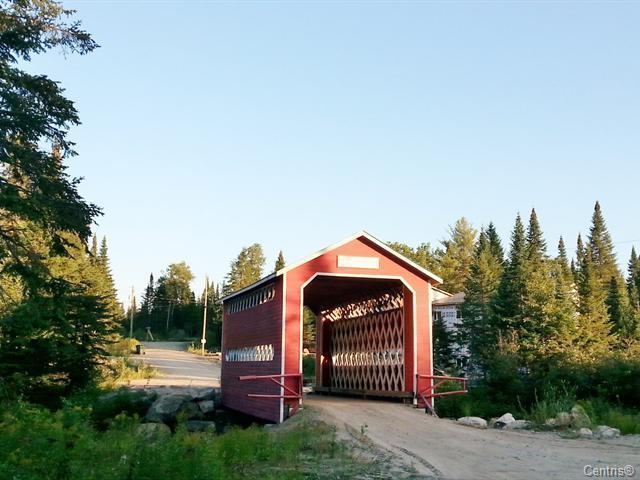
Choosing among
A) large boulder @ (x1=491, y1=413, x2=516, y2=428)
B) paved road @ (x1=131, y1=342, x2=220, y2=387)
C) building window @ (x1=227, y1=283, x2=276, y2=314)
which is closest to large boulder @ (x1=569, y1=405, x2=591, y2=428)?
large boulder @ (x1=491, y1=413, x2=516, y2=428)

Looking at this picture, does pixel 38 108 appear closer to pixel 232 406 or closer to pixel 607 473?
pixel 232 406

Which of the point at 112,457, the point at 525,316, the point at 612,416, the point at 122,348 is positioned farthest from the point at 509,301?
the point at 122,348

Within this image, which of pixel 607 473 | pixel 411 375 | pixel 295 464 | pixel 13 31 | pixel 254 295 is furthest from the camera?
pixel 254 295

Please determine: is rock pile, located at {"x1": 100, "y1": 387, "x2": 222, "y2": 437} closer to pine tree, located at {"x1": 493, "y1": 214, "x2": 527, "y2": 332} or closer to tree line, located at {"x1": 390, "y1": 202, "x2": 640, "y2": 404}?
tree line, located at {"x1": 390, "y1": 202, "x2": 640, "y2": 404}

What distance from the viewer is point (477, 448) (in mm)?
11555

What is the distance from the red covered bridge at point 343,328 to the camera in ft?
55.9

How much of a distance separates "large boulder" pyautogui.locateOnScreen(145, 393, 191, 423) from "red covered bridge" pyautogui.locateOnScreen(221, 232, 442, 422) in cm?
188

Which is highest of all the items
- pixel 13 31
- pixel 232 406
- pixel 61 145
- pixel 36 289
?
pixel 13 31

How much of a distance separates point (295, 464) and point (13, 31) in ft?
39.1

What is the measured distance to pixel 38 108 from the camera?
16.1 metres

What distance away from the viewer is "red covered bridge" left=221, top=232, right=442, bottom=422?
55.9 ft

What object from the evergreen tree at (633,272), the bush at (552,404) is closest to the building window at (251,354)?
the bush at (552,404)

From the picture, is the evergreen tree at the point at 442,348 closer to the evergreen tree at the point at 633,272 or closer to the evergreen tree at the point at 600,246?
the evergreen tree at the point at 633,272

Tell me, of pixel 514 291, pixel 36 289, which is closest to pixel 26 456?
pixel 36 289
